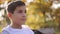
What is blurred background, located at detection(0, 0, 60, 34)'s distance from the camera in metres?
2.23

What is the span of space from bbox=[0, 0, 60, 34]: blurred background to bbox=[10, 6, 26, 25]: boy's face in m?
1.32

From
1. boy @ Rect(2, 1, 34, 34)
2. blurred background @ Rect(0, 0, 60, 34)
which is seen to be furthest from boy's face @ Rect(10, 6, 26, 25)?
blurred background @ Rect(0, 0, 60, 34)

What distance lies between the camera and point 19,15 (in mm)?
857

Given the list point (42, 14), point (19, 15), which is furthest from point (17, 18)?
point (42, 14)

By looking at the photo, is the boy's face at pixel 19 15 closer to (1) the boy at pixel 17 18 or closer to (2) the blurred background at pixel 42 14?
(1) the boy at pixel 17 18

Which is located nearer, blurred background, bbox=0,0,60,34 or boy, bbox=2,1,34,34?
boy, bbox=2,1,34,34

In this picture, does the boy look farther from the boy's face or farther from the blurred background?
the blurred background

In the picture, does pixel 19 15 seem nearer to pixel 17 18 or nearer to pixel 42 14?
pixel 17 18

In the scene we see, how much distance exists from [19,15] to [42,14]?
1525 millimetres

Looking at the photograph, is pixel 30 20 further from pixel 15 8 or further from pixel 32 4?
pixel 15 8

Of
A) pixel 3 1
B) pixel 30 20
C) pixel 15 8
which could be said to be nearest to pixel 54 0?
pixel 30 20

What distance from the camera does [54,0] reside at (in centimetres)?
225

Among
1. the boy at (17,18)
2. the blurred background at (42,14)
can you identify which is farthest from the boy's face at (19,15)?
the blurred background at (42,14)

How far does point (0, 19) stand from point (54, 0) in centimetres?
74
